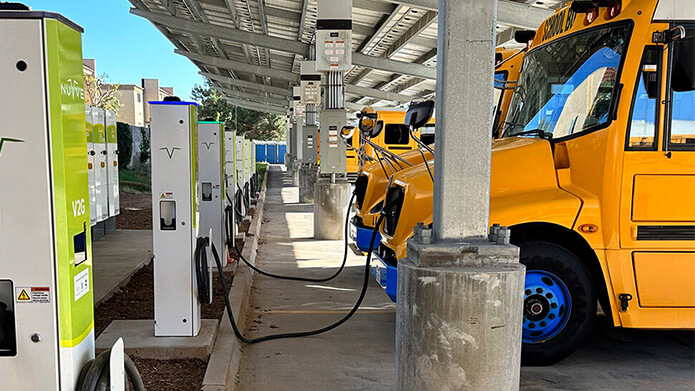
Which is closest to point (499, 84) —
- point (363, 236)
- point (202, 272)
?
point (363, 236)

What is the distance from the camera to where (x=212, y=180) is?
8711 millimetres

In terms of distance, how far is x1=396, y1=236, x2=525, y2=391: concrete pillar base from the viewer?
127 inches

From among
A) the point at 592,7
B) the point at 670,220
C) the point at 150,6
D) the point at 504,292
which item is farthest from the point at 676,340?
the point at 150,6

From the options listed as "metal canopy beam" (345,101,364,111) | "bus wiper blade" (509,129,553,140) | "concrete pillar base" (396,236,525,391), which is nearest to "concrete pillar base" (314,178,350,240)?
"bus wiper blade" (509,129,553,140)

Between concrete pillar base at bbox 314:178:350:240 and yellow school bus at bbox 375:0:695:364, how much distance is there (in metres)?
7.09

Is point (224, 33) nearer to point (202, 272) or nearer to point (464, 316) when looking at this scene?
point (202, 272)

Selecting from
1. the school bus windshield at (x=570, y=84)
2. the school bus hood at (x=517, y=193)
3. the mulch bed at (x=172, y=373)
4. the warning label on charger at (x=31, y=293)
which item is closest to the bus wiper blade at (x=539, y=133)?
the school bus windshield at (x=570, y=84)

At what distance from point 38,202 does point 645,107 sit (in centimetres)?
447

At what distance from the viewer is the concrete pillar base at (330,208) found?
1220cm

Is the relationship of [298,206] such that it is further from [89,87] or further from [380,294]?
[89,87]

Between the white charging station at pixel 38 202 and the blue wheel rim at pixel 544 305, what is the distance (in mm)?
3689

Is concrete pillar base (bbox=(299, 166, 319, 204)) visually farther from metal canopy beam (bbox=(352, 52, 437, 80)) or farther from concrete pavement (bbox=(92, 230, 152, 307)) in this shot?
concrete pavement (bbox=(92, 230, 152, 307))

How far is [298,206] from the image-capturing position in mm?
19484

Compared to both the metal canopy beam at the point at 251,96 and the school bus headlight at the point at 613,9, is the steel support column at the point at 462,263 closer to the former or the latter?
the school bus headlight at the point at 613,9
